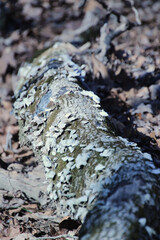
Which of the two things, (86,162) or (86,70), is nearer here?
(86,162)

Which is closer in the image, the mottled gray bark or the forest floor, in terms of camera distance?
the mottled gray bark

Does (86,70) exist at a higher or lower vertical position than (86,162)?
higher

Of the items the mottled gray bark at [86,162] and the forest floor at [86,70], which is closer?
the mottled gray bark at [86,162]

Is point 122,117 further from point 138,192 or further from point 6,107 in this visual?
point 6,107

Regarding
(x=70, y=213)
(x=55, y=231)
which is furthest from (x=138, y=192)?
(x=55, y=231)
